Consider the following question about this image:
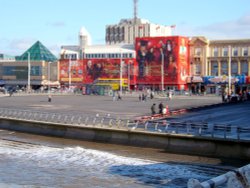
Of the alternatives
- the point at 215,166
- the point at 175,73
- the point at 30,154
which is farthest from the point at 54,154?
the point at 175,73

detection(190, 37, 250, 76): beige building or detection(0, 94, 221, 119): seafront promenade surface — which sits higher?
detection(190, 37, 250, 76): beige building

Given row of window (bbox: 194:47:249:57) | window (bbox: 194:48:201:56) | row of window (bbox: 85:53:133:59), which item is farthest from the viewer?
row of window (bbox: 85:53:133:59)

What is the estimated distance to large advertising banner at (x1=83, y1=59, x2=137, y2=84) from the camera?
126 m

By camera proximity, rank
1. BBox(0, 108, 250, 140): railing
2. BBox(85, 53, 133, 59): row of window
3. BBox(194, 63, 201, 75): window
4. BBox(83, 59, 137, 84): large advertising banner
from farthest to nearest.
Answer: BBox(85, 53, 133, 59): row of window, BBox(83, 59, 137, 84): large advertising banner, BBox(194, 63, 201, 75): window, BBox(0, 108, 250, 140): railing

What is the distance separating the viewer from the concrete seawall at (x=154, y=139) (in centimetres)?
2627

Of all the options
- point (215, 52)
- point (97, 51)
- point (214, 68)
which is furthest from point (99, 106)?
point (97, 51)

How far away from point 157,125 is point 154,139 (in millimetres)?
1728

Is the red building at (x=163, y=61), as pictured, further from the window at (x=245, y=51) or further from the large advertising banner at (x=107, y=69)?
the window at (x=245, y=51)

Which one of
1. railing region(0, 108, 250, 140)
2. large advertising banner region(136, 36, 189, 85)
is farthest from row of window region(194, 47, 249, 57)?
railing region(0, 108, 250, 140)

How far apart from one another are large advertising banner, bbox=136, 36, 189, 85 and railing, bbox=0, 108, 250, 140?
77585 millimetres

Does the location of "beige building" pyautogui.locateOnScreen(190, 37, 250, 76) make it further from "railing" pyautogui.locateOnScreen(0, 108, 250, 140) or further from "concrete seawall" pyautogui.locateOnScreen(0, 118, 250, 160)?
"concrete seawall" pyautogui.locateOnScreen(0, 118, 250, 160)

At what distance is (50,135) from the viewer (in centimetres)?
3822

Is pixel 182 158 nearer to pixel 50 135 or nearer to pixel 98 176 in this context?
pixel 98 176

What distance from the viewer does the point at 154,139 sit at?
3002 centimetres
